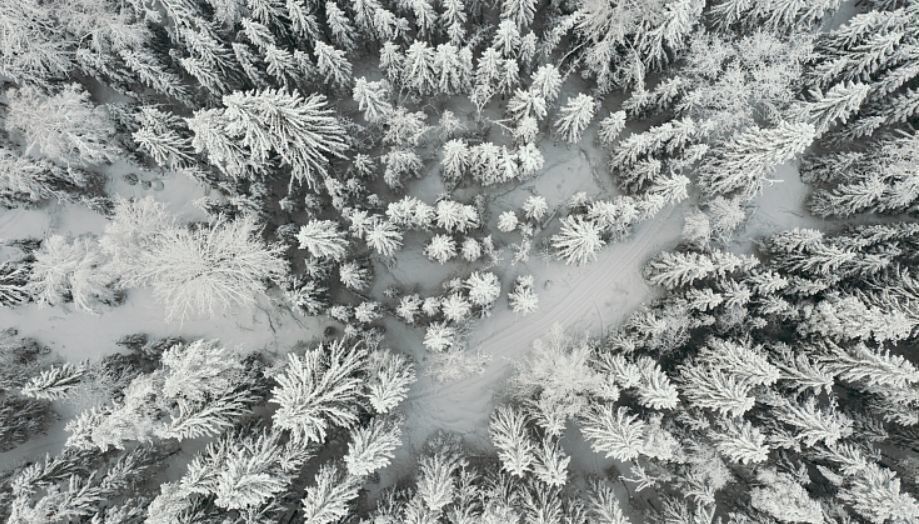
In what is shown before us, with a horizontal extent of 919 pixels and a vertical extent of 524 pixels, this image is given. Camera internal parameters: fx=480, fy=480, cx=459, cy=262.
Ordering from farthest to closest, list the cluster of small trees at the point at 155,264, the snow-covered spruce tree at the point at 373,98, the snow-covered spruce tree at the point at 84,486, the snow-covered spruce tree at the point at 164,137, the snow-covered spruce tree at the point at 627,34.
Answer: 1. the snow-covered spruce tree at the point at 627,34
2. the snow-covered spruce tree at the point at 164,137
3. the cluster of small trees at the point at 155,264
4. the snow-covered spruce tree at the point at 373,98
5. the snow-covered spruce tree at the point at 84,486

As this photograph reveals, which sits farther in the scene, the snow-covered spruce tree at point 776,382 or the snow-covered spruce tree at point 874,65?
the snow-covered spruce tree at point 874,65

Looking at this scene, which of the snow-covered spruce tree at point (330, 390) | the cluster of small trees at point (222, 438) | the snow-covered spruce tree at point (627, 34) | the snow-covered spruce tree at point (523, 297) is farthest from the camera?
the snow-covered spruce tree at point (523, 297)

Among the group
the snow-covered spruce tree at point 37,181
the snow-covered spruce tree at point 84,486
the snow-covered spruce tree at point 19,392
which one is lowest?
the snow-covered spruce tree at point 84,486

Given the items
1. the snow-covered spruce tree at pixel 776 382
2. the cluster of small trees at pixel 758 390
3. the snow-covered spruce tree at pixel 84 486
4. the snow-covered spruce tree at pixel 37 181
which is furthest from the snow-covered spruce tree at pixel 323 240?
the snow-covered spruce tree at pixel 37 181

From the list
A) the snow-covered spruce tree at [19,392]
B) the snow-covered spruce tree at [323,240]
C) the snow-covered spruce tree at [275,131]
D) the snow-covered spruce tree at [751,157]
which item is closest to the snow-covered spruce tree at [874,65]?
the snow-covered spruce tree at [751,157]

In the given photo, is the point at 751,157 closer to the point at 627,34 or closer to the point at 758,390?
the point at 627,34

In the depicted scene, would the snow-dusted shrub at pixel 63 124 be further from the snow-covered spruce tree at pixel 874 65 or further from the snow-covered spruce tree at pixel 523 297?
the snow-covered spruce tree at pixel 874 65

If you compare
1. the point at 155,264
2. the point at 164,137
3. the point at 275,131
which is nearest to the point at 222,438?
the point at 155,264

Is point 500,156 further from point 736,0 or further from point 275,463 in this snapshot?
point 275,463

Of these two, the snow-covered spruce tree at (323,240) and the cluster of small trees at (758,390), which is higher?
the snow-covered spruce tree at (323,240)
